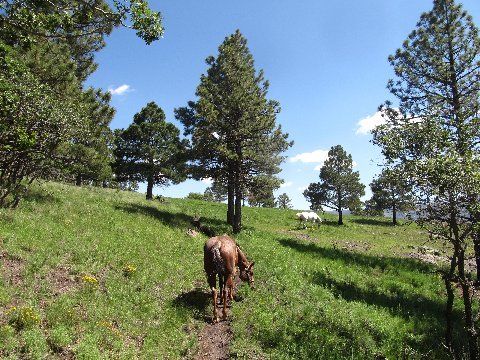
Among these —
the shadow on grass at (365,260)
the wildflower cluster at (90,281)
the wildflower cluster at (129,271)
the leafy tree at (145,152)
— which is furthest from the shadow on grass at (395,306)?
the leafy tree at (145,152)

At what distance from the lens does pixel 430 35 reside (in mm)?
21734

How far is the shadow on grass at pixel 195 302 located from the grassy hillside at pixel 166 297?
0.17ft

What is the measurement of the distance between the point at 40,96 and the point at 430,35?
21.2m

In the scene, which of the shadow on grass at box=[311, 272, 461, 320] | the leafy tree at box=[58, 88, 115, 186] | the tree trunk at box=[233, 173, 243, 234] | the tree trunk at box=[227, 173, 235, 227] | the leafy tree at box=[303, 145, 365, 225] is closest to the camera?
the shadow on grass at box=[311, 272, 461, 320]

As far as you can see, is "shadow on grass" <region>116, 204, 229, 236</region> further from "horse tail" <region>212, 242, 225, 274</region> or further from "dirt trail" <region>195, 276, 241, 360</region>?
"dirt trail" <region>195, 276, 241, 360</region>

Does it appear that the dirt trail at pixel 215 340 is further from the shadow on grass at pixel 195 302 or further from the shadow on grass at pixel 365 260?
the shadow on grass at pixel 365 260

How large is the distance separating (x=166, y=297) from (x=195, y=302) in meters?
1.06

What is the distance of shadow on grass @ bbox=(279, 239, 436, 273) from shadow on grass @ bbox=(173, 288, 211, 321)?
11.4 m

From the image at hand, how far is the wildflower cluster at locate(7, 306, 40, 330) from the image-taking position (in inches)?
361

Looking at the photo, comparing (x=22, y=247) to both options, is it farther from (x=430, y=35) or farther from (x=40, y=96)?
(x=430, y=35)

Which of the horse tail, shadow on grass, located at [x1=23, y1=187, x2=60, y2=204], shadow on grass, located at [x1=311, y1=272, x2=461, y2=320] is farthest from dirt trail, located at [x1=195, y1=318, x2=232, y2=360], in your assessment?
shadow on grass, located at [x1=23, y1=187, x2=60, y2=204]

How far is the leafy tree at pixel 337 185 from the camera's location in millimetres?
49156

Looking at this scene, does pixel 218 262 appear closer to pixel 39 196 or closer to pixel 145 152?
pixel 39 196

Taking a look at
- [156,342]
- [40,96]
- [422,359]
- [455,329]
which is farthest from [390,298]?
[40,96]
